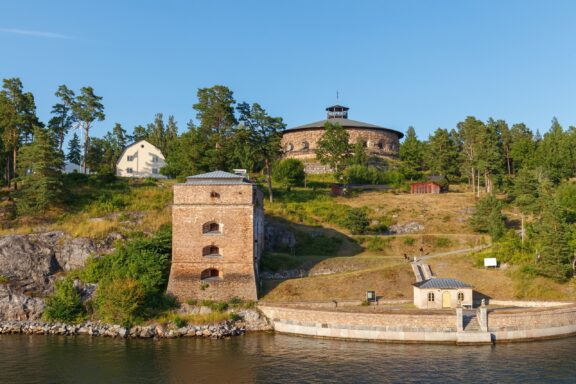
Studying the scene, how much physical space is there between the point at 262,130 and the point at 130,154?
20434 millimetres

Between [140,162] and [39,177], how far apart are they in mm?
22203

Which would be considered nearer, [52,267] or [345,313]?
[345,313]

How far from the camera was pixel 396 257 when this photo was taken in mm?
43312

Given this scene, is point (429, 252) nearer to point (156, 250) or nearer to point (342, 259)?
point (342, 259)

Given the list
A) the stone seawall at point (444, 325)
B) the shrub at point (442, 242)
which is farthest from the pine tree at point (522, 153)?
the stone seawall at point (444, 325)

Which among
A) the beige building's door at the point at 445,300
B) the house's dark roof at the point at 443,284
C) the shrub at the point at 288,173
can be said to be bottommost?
the beige building's door at the point at 445,300

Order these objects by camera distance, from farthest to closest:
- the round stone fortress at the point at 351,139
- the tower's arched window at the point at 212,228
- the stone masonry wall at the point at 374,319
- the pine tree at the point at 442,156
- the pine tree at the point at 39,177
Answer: the round stone fortress at the point at 351,139
the pine tree at the point at 442,156
the pine tree at the point at 39,177
the tower's arched window at the point at 212,228
the stone masonry wall at the point at 374,319

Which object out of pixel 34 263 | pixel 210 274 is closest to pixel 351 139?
pixel 210 274

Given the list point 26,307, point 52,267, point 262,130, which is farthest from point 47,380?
point 262,130

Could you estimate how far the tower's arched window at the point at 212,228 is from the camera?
36750mm

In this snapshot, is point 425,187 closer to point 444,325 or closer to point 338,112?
point 338,112

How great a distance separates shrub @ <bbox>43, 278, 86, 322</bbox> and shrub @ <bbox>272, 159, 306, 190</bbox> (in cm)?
3124

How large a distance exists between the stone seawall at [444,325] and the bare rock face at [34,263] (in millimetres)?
17924

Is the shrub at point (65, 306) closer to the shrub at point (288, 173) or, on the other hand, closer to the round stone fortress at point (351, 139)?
the shrub at point (288, 173)
